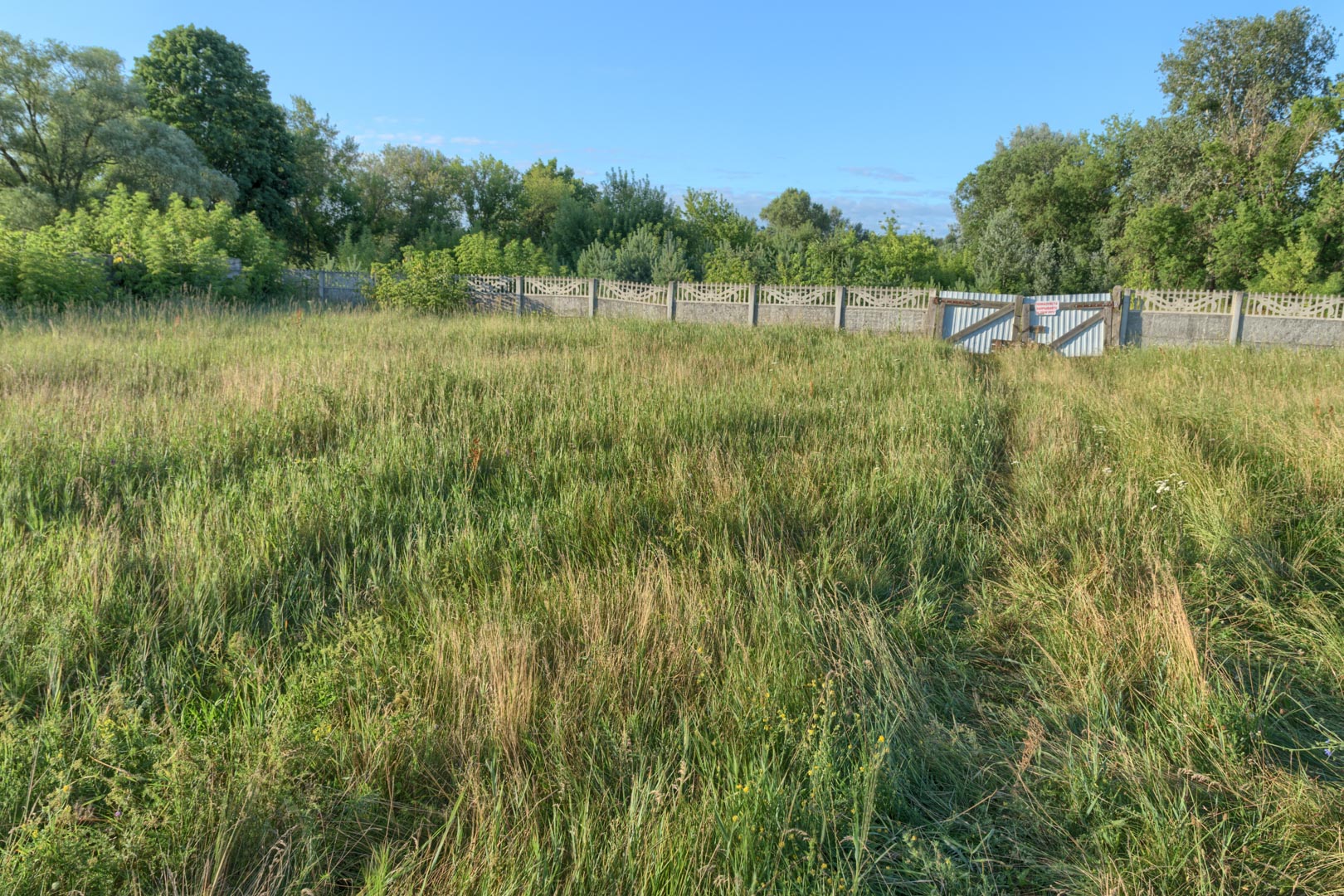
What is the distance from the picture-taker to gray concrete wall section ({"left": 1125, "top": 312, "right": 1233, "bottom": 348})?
51.9ft

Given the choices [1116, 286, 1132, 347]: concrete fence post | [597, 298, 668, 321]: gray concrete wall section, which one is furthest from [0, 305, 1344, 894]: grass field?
[597, 298, 668, 321]: gray concrete wall section

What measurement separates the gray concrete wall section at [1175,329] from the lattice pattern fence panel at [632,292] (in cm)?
1145

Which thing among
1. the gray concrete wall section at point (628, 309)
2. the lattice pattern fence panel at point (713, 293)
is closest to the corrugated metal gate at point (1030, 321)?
the lattice pattern fence panel at point (713, 293)

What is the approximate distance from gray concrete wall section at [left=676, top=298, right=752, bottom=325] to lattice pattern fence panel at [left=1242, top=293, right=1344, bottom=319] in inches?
447

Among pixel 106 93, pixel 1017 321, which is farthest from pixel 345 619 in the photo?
pixel 106 93

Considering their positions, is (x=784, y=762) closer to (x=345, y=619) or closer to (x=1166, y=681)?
(x=1166, y=681)

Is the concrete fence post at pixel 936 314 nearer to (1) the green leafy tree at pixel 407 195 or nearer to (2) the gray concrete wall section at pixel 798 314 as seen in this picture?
(2) the gray concrete wall section at pixel 798 314

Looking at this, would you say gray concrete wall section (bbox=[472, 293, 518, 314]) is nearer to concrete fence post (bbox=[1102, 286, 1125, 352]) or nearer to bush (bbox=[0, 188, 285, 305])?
bush (bbox=[0, 188, 285, 305])

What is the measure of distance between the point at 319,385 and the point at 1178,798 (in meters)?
6.50

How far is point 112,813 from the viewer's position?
186 centimetres

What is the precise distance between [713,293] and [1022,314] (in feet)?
25.4

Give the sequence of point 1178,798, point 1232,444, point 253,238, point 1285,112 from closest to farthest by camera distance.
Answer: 1. point 1178,798
2. point 1232,444
3. point 253,238
4. point 1285,112

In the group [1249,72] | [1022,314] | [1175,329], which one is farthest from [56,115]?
[1249,72]

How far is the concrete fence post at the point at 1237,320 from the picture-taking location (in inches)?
617
